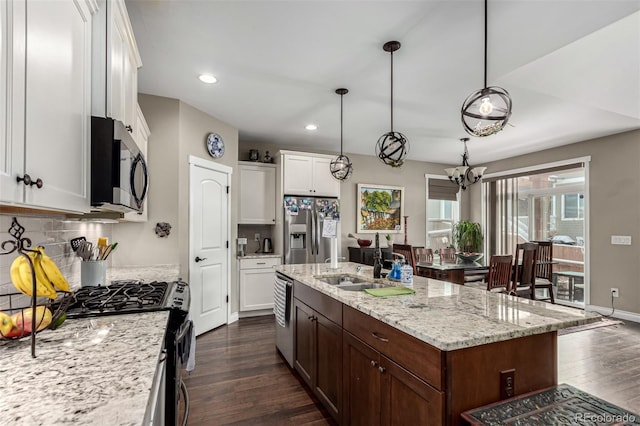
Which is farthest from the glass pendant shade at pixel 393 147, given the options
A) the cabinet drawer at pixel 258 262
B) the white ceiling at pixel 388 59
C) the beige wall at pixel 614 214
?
the beige wall at pixel 614 214

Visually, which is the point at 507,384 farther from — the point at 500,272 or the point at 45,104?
the point at 500,272

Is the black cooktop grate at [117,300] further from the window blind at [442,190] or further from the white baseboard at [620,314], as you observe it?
the window blind at [442,190]

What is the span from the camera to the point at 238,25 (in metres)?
2.34

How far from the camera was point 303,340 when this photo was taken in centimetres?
270

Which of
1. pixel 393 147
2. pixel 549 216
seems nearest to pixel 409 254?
pixel 393 147

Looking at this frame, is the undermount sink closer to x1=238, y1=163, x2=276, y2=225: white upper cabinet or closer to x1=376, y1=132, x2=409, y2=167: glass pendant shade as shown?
x1=376, y1=132, x2=409, y2=167: glass pendant shade

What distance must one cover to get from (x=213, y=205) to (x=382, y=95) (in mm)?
2452

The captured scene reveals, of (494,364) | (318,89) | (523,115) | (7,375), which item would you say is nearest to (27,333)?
(7,375)

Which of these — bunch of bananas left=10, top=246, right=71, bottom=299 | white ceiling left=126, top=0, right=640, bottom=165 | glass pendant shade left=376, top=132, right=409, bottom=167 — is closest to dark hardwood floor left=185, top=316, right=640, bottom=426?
bunch of bananas left=10, top=246, right=71, bottom=299

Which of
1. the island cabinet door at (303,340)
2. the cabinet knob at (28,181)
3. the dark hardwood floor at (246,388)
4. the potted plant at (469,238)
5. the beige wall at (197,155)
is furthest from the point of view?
the potted plant at (469,238)

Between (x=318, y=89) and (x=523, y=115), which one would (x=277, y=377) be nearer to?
(x=318, y=89)

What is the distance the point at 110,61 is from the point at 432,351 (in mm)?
1889

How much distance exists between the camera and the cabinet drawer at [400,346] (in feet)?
4.27

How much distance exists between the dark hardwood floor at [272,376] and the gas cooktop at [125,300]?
3.17 ft
